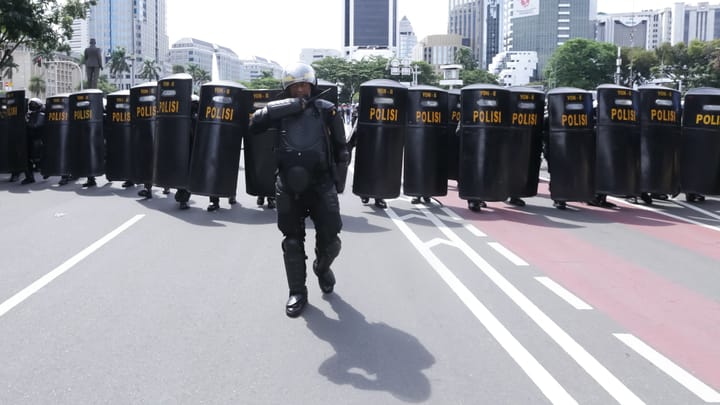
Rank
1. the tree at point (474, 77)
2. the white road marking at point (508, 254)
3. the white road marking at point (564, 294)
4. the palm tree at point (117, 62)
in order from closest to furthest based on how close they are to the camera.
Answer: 1. the white road marking at point (564, 294)
2. the white road marking at point (508, 254)
3. the palm tree at point (117, 62)
4. the tree at point (474, 77)

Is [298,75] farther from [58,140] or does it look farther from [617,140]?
[58,140]

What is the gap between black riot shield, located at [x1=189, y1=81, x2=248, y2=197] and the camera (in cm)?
1221

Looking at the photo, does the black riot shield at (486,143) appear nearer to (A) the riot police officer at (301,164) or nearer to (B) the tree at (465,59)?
(A) the riot police officer at (301,164)

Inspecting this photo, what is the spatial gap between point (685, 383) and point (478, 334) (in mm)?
1466

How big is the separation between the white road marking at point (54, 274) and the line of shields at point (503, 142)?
4425 millimetres

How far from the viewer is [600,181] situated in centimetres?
1329

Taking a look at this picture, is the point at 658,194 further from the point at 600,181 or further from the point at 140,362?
the point at 140,362

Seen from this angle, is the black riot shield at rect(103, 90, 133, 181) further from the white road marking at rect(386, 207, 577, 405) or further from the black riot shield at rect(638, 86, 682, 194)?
the black riot shield at rect(638, 86, 682, 194)

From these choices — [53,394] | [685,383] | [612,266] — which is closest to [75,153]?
[612,266]

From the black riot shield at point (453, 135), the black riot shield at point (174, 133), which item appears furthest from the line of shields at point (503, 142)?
the black riot shield at point (174, 133)

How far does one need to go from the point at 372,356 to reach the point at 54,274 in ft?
12.7

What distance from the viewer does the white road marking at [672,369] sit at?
14.5 ft

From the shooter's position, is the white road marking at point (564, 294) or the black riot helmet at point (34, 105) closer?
the white road marking at point (564, 294)

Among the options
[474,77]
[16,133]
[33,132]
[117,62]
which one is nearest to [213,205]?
[16,133]
